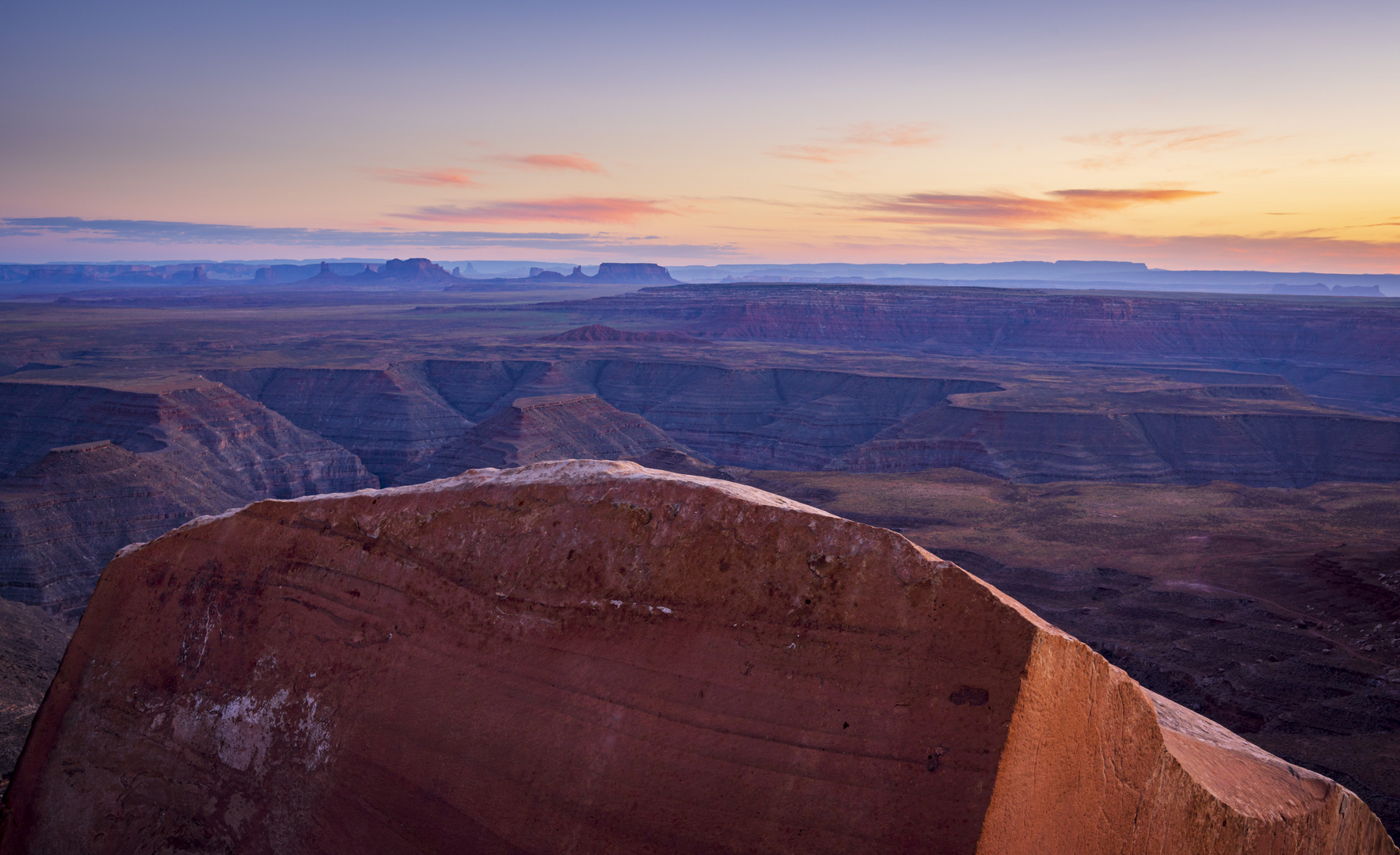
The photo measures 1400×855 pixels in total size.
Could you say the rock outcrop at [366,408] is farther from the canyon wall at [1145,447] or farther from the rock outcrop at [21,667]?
the rock outcrop at [21,667]

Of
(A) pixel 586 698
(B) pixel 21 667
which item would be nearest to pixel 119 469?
(B) pixel 21 667

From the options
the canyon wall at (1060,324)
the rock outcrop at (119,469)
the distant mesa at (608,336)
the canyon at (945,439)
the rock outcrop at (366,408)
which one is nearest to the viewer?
the canyon at (945,439)

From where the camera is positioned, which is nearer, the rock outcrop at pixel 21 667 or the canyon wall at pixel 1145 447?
the rock outcrop at pixel 21 667

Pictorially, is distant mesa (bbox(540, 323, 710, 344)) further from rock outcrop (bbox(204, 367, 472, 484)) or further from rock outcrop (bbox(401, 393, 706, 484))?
rock outcrop (bbox(401, 393, 706, 484))

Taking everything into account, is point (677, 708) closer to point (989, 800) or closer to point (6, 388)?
point (989, 800)

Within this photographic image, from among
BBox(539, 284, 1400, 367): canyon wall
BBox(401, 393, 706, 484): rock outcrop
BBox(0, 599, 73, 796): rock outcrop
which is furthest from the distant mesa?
BBox(0, 599, 73, 796): rock outcrop

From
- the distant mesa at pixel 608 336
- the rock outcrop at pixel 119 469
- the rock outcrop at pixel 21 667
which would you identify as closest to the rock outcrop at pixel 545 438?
the rock outcrop at pixel 119 469

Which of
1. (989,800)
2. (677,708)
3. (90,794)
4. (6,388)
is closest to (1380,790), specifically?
(989,800)

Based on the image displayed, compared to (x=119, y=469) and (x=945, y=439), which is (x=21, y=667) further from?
(x=945, y=439)
